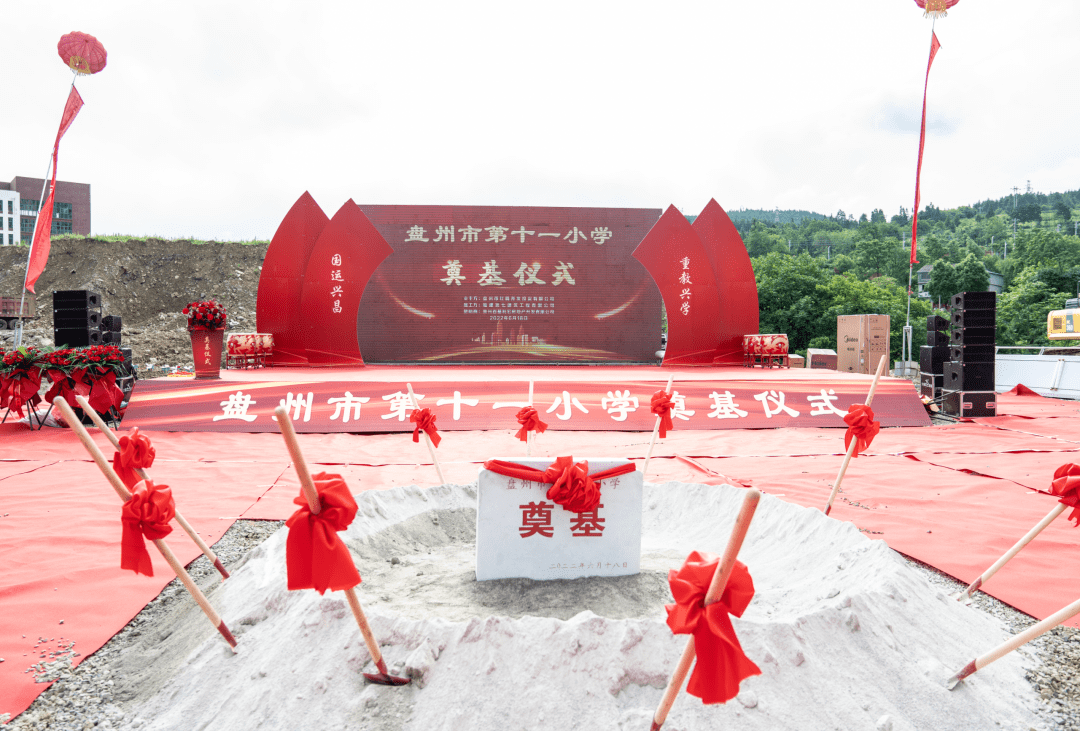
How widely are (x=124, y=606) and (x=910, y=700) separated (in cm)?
226

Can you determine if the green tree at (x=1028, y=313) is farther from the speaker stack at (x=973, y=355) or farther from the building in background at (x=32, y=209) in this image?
the building in background at (x=32, y=209)

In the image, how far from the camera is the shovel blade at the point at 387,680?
49.0 inches

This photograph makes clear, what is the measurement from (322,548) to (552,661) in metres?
0.56

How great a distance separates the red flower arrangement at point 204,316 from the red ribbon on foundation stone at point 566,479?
18.5ft

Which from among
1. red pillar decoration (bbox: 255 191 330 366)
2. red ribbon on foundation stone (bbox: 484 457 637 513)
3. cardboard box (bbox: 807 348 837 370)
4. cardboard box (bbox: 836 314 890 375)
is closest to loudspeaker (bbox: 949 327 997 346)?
cardboard box (bbox: 836 314 890 375)

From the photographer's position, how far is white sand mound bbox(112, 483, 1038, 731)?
1.19 m

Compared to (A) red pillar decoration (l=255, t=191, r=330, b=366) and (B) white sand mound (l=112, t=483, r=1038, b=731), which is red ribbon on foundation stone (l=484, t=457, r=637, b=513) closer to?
(B) white sand mound (l=112, t=483, r=1038, b=731)

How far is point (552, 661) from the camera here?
1.26 meters

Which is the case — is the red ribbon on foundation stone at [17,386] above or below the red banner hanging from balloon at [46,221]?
below

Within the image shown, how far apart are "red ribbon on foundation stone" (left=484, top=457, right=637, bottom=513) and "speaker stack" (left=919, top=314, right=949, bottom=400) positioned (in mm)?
6499

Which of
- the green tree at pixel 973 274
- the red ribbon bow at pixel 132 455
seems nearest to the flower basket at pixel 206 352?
the red ribbon bow at pixel 132 455

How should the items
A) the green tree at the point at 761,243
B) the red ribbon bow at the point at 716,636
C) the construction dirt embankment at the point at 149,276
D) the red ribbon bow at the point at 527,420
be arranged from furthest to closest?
1. the green tree at the point at 761,243
2. the construction dirt embankment at the point at 149,276
3. the red ribbon bow at the point at 527,420
4. the red ribbon bow at the point at 716,636

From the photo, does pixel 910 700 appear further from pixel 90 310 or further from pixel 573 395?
pixel 90 310

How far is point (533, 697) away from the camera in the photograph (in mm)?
1197
